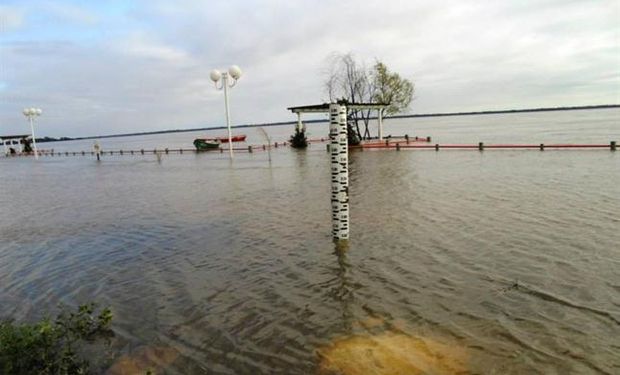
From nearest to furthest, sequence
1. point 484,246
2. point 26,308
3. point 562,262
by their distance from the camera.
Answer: point 26,308 → point 562,262 → point 484,246

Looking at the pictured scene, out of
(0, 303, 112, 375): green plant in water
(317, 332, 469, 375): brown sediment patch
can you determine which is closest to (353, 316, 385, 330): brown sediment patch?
(317, 332, 469, 375): brown sediment patch

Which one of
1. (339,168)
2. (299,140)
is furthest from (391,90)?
(339,168)

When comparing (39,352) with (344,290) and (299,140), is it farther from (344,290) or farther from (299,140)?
(299,140)

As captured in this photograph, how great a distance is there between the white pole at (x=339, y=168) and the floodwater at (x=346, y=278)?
0.42 metres

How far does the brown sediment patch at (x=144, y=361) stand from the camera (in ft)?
15.6

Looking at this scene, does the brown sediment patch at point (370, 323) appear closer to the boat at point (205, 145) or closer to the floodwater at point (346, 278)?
the floodwater at point (346, 278)

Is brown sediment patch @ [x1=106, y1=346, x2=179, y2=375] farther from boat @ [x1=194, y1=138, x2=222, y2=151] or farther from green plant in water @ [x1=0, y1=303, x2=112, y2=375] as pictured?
boat @ [x1=194, y1=138, x2=222, y2=151]

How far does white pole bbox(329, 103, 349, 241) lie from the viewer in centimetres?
890

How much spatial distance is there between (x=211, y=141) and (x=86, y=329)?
4650 centimetres

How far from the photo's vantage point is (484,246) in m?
8.42

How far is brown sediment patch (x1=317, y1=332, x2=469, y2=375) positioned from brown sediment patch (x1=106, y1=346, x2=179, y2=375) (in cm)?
174

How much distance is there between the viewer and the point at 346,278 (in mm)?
7098

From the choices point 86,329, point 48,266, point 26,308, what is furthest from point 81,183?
point 86,329

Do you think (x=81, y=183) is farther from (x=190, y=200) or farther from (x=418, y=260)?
(x=418, y=260)
